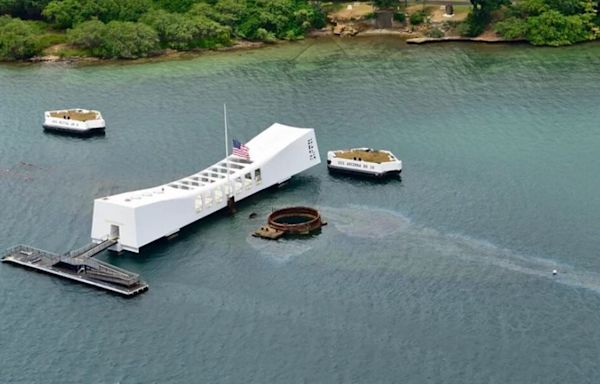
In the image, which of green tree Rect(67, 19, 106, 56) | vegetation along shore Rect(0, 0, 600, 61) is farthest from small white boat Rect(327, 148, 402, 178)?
green tree Rect(67, 19, 106, 56)

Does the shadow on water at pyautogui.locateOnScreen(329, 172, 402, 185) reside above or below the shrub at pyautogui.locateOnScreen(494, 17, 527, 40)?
below

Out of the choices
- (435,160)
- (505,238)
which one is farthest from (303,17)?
(505,238)

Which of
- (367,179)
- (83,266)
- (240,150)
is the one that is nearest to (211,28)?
(240,150)

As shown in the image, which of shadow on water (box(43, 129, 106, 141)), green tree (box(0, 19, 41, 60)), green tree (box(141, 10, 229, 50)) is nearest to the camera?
shadow on water (box(43, 129, 106, 141))

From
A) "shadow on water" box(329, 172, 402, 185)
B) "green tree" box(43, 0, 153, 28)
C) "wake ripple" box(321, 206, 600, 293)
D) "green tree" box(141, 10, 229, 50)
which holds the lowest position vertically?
"wake ripple" box(321, 206, 600, 293)

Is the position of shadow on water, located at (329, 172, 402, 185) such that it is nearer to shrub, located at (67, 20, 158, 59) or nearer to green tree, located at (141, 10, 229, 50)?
shrub, located at (67, 20, 158, 59)
